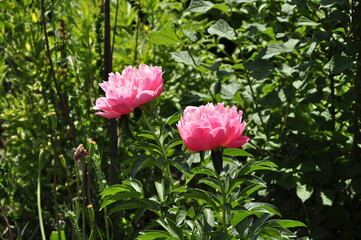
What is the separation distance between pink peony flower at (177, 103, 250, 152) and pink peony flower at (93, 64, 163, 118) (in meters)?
0.13

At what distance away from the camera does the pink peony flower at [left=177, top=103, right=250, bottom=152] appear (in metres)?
1.39

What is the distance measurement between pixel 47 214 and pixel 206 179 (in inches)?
47.4

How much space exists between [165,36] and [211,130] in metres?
0.86

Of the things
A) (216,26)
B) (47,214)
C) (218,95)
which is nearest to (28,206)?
(47,214)

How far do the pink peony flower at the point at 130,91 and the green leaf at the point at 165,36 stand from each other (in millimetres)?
582

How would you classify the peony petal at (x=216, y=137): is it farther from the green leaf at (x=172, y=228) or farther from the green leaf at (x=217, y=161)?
the green leaf at (x=172, y=228)

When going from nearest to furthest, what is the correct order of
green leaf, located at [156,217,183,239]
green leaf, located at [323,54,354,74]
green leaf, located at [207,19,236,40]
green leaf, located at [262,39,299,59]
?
1. green leaf, located at [156,217,183,239]
2. green leaf, located at [323,54,354,74]
3. green leaf, located at [262,39,299,59]
4. green leaf, located at [207,19,236,40]

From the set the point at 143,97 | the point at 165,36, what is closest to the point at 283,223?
the point at 143,97

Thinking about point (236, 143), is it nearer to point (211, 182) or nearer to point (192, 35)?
point (211, 182)

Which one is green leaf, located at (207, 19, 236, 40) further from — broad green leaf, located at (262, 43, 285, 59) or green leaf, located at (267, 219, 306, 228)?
green leaf, located at (267, 219, 306, 228)

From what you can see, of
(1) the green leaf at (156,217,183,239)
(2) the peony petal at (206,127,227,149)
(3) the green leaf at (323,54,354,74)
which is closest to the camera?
(2) the peony petal at (206,127,227,149)

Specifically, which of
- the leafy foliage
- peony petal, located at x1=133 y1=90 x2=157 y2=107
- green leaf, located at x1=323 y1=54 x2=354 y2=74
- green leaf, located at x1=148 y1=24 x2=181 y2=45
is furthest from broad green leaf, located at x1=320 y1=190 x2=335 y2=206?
peony petal, located at x1=133 y1=90 x2=157 y2=107

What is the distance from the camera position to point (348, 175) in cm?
224

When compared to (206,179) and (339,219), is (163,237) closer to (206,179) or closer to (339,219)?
(206,179)
